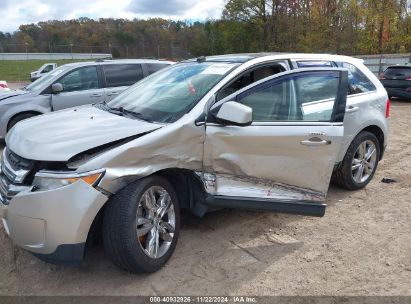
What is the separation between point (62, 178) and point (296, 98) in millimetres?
2243

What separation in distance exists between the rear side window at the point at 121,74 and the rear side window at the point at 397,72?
9.84 m

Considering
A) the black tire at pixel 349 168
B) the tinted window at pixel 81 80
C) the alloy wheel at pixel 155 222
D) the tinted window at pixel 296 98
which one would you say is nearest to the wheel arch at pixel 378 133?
the black tire at pixel 349 168

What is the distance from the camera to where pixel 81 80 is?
8.65 m

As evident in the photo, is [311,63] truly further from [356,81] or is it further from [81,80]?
[81,80]

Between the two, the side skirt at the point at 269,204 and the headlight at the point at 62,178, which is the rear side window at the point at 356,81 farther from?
the headlight at the point at 62,178

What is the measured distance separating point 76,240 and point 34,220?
1.07 feet

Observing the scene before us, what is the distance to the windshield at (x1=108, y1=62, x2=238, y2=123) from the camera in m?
3.66

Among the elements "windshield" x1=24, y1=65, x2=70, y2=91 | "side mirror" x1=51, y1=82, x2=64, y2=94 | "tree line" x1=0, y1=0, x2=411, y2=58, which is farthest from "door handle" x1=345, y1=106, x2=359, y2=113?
"tree line" x1=0, y1=0, x2=411, y2=58

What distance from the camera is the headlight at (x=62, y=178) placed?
2.90m

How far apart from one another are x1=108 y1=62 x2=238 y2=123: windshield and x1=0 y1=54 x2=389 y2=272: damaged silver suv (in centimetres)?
2

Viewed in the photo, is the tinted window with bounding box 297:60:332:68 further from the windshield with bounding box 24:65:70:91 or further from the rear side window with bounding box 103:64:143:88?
the windshield with bounding box 24:65:70:91

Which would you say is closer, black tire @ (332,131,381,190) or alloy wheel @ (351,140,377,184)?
black tire @ (332,131,381,190)

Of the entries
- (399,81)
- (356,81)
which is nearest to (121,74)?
(356,81)

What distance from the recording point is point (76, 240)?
9.73 ft
